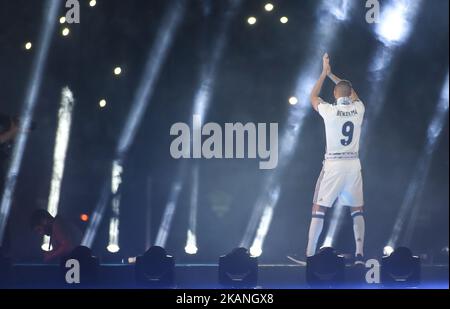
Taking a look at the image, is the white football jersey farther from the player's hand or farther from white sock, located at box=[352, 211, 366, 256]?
white sock, located at box=[352, 211, 366, 256]

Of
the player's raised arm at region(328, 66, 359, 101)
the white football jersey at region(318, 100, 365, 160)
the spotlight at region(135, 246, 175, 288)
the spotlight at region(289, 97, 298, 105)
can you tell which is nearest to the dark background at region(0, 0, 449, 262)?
the spotlight at region(289, 97, 298, 105)

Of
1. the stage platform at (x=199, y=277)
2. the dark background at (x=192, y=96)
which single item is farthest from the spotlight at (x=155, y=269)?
the dark background at (x=192, y=96)

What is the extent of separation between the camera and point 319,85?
339 inches

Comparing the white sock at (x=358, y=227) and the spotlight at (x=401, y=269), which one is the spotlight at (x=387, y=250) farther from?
the spotlight at (x=401, y=269)

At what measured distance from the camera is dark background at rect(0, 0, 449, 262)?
28.7 feet

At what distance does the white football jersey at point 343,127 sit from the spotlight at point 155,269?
1765 mm

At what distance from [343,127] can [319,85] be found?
435 mm

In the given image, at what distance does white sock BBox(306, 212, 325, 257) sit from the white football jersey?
54 centimetres

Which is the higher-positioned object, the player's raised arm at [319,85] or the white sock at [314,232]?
the player's raised arm at [319,85]

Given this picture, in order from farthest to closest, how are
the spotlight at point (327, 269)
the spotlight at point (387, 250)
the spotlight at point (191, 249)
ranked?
the spotlight at point (191, 249)
the spotlight at point (387, 250)
the spotlight at point (327, 269)

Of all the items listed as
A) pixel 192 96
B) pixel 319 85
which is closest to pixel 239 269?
pixel 192 96

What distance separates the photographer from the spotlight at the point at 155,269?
7.96 meters

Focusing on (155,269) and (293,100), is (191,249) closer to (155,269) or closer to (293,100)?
(155,269)

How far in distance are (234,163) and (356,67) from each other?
1.39m
